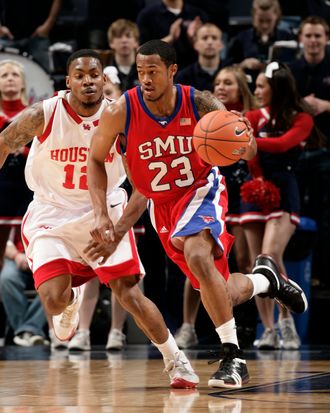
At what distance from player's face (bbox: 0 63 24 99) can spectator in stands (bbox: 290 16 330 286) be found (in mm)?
2505

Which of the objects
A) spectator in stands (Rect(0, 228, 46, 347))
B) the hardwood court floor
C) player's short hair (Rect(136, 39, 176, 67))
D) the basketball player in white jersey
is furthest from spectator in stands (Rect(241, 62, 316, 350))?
player's short hair (Rect(136, 39, 176, 67))

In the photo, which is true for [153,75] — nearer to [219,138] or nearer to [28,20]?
[219,138]

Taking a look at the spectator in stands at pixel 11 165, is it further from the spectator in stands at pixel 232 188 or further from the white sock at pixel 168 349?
the white sock at pixel 168 349

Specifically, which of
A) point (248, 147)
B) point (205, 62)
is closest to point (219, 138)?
point (248, 147)

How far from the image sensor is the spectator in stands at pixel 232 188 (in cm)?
801

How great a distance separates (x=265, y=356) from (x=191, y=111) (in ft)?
8.41

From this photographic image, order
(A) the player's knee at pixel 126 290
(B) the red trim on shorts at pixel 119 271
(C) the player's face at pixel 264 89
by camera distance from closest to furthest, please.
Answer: (A) the player's knee at pixel 126 290
(B) the red trim on shorts at pixel 119 271
(C) the player's face at pixel 264 89

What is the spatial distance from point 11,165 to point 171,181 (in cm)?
331

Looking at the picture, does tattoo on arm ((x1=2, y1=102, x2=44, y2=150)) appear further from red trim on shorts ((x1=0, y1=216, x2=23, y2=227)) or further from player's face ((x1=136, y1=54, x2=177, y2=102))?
red trim on shorts ((x1=0, y1=216, x2=23, y2=227))

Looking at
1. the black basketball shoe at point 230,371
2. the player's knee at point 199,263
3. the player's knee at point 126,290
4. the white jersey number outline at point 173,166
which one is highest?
the white jersey number outline at point 173,166

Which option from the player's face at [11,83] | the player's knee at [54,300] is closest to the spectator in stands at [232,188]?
the player's face at [11,83]

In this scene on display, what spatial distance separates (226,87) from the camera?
805 centimetres

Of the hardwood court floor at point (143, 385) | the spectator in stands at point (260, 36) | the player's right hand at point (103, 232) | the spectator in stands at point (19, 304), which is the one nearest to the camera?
the hardwood court floor at point (143, 385)

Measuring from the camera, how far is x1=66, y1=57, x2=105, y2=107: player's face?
18.4ft
